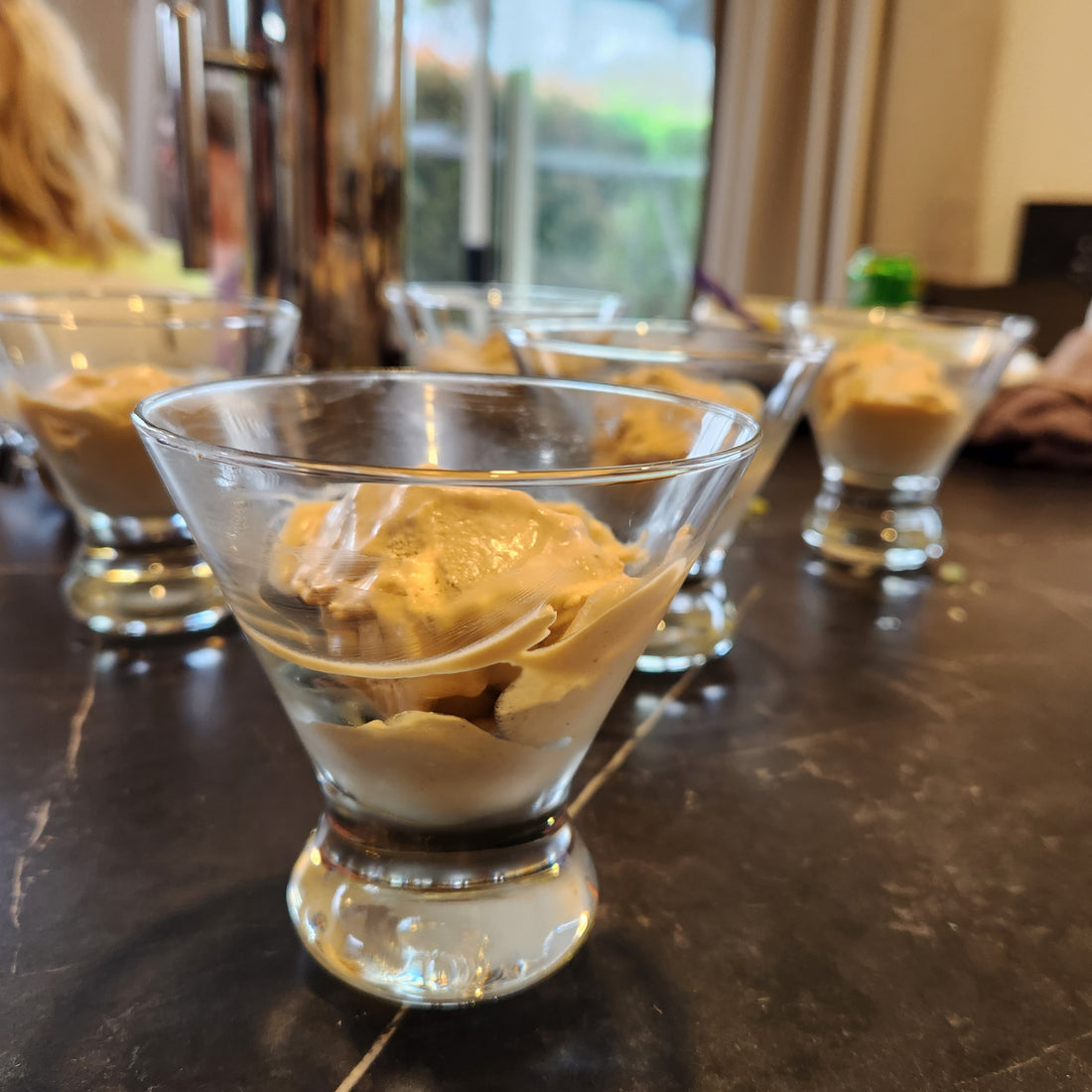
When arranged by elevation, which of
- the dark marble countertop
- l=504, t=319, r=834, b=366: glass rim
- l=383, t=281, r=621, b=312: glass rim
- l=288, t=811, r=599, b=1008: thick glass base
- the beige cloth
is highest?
l=383, t=281, r=621, b=312: glass rim

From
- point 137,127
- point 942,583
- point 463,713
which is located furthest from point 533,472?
point 137,127

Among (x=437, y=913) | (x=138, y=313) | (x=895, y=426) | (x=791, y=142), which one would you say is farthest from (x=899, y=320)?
(x=791, y=142)

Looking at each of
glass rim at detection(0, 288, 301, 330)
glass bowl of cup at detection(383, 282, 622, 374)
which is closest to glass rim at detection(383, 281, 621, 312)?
glass bowl of cup at detection(383, 282, 622, 374)

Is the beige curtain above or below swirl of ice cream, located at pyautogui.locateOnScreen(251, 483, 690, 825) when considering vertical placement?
above

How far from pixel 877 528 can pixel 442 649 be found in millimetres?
650

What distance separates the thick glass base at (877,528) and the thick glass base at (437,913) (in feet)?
1.85

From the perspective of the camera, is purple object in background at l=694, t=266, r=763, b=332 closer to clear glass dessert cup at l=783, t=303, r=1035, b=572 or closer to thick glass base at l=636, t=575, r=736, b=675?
clear glass dessert cup at l=783, t=303, r=1035, b=572

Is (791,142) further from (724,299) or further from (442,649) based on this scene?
(442,649)

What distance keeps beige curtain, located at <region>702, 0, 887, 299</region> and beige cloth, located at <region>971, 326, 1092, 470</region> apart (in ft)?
5.52

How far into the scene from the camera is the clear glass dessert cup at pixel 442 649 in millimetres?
302

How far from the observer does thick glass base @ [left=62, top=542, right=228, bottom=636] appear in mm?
624

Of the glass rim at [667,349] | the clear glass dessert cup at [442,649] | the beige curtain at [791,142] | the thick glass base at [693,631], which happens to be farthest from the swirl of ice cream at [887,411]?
the beige curtain at [791,142]

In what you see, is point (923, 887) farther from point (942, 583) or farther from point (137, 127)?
point (137, 127)

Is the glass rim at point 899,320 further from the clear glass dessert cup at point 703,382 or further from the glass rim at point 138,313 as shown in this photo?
the glass rim at point 138,313
